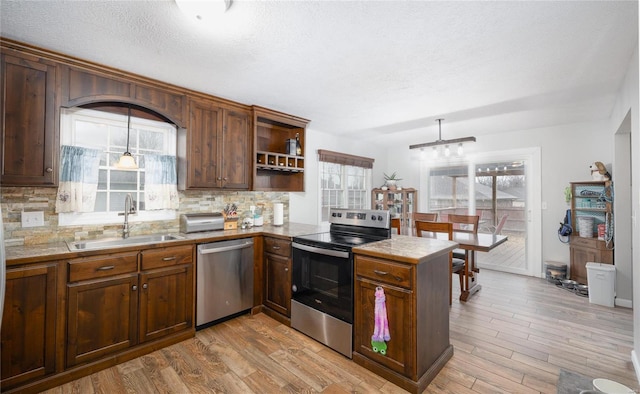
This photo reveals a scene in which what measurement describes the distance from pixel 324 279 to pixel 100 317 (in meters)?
1.79

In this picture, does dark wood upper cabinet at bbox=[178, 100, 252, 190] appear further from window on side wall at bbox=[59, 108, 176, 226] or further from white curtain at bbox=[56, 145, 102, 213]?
white curtain at bbox=[56, 145, 102, 213]

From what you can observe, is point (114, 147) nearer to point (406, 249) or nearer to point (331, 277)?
point (331, 277)

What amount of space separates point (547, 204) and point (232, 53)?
5101mm

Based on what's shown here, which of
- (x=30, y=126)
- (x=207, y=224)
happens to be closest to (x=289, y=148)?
(x=207, y=224)

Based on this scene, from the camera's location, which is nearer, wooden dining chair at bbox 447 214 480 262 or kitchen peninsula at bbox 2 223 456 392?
kitchen peninsula at bbox 2 223 456 392

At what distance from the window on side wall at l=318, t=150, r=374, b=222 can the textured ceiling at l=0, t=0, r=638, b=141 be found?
182 cm

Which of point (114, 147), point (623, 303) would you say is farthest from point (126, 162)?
point (623, 303)

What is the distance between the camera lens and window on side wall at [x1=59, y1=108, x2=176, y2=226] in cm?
255

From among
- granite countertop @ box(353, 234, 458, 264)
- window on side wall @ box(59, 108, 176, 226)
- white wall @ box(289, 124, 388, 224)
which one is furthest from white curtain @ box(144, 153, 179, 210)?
granite countertop @ box(353, 234, 458, 264)

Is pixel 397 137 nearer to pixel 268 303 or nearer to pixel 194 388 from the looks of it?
pixel 268 303

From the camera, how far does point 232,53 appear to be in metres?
2.20

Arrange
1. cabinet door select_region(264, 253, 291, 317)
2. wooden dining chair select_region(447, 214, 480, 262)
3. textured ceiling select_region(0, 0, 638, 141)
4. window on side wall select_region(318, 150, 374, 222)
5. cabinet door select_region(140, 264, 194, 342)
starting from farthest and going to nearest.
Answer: window on side wall select_region(318, 150, 374, 222) → wooden dining chair select_region(447, 214, 480, 262) → cabinet door select_region(264, 253, 291, 317) → cabinet door select_region(140, 264, 194, 342) → textured ceiling select_region(0, 0, 638, 141)

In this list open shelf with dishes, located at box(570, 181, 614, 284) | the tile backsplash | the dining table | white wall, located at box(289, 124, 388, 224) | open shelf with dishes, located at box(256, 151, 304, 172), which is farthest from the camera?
white wall, located at box(289, 124, 388, 224)

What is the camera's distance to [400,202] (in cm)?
584
